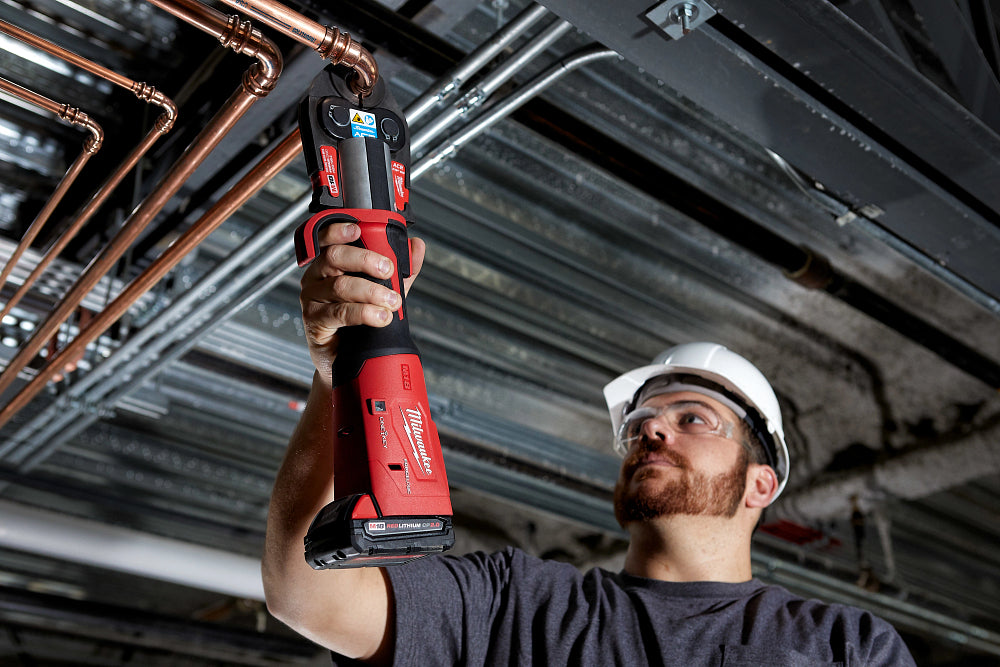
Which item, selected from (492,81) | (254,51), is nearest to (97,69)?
(254,51)

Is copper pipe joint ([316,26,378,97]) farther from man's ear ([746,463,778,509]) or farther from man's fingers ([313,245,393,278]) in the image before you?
man's ear ([746,463,778,509])

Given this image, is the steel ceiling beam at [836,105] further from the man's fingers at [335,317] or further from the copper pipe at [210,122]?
the man's fingers at [335,317]

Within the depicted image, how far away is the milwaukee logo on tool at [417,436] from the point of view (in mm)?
791

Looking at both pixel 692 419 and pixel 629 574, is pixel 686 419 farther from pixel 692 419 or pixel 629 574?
pixel 629 574

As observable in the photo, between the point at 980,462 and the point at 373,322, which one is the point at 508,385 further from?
the point at 373,322

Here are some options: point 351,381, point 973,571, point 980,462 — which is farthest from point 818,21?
point 973,571

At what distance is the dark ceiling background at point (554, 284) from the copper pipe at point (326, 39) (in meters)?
0.39

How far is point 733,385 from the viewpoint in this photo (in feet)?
5.95

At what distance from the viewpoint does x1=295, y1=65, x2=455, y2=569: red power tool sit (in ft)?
2.48

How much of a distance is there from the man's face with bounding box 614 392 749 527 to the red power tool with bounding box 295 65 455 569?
856 mm

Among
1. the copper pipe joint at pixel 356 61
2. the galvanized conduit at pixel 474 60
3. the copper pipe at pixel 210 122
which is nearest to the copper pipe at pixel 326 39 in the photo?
the copper pipe joint at pixel 356 61

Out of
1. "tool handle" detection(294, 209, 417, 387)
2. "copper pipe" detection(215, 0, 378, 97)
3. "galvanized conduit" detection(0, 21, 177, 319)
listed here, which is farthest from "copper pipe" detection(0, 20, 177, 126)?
"tool handle" detection(294, 209, 417, 387)

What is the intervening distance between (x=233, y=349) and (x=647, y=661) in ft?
5.12

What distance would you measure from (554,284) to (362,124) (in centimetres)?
158
